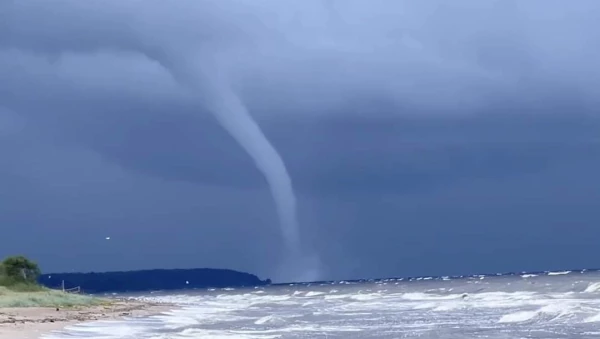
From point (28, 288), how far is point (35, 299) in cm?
1516

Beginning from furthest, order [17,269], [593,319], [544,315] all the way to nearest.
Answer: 1. [17,269]
2. [544,315]
3. [593,319]

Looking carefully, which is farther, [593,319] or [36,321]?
[36,321]

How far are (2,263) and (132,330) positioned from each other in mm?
40429

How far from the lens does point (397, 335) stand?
3017 cm

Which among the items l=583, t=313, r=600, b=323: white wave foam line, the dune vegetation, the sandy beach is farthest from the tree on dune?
l=583, t=313, r=600, b=323: white wave foam line

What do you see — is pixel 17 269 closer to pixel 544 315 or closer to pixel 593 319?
pixel 544 315

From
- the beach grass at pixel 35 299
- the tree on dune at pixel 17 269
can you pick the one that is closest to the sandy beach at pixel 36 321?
the beach grass at pixel 35 299

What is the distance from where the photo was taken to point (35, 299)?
181 ft

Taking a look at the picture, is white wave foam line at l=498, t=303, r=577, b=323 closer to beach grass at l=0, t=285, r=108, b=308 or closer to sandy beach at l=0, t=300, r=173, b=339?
sandy beach at l=0, t=300, r=173, b=339

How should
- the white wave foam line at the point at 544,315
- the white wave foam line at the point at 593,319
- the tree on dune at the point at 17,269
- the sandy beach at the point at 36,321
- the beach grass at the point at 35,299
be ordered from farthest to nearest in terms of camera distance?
the tree on dune at the point at 17,269 < the beach grass at the point at 35,299 < the white wave foam line at the point at 544,315 < the white wave foam line at the point at 593,319 < the sandy beach at the point at 36,321

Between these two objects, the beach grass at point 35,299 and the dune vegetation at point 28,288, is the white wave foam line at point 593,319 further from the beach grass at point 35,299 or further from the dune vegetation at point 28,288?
the dune vegetation at point 28,288

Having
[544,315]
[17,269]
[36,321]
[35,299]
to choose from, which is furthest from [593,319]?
[17,269]

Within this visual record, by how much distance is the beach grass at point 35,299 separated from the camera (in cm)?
5175

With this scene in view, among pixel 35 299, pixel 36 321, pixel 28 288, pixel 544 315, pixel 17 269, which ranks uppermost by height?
pixel 17 269
